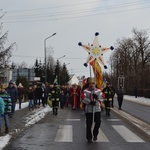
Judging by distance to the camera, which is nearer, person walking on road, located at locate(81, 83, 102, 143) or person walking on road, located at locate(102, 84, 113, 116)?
person walking on road, located at locate(81, 83, 102, 143)

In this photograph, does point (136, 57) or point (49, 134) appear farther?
point (136, 57)

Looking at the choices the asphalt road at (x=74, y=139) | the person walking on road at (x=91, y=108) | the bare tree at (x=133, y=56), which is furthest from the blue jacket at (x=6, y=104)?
the bare tree at (x=133, y=56)

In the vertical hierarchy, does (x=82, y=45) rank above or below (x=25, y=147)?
above

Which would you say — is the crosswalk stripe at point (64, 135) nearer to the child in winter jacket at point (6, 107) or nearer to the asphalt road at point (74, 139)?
the asphalt road at point (74, 139)

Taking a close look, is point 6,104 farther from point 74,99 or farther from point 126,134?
point 74,99

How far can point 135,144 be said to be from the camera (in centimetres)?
960

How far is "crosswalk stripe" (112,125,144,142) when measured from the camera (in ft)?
34.4

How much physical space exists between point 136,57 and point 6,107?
70.3m

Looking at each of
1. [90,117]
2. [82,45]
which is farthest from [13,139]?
[82,45]

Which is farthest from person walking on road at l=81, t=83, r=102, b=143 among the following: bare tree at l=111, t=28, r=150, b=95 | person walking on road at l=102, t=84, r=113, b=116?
bare tree at l=111, t=28, r=150, b=95

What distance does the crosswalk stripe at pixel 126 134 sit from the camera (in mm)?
10484

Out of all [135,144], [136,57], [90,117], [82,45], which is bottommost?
[135,144]

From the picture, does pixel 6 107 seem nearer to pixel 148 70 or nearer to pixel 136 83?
pixel 148 70

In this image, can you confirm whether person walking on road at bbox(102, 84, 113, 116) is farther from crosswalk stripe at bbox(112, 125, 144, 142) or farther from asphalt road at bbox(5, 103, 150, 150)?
asphalt road at bbox(5, 103, 150, 150)
